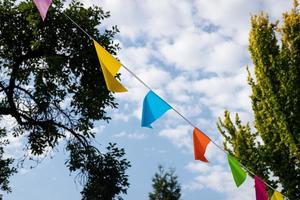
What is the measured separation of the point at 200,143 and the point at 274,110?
20.7 feet

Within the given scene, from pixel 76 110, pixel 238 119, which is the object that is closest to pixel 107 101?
pixel 76 110

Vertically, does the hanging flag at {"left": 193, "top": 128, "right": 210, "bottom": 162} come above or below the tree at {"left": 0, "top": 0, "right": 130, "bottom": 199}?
below

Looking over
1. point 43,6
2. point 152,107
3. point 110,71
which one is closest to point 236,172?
point 152,107

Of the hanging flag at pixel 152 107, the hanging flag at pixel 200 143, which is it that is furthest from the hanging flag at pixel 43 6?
the hanging flag at pixel 200 143

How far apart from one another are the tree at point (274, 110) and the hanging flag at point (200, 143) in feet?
19.4

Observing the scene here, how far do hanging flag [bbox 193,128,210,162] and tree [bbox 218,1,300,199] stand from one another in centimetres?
593

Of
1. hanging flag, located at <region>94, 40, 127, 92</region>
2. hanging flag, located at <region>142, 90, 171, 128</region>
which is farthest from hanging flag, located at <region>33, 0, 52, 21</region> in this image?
hanging flag, located at <region>142, 90, 171, 128</region>

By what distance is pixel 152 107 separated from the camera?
721 centimetres

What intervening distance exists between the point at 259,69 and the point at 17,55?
7.87 metres

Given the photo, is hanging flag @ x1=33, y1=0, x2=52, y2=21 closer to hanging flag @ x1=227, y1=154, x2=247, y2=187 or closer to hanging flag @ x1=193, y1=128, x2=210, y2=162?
hanging flag @ x1=193, y1=128, x2=210, y2=162

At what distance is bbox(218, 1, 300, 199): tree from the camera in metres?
13.1

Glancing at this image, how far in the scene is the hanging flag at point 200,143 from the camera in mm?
7692

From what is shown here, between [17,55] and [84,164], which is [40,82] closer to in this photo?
[17,55]

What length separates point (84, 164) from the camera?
15.0 metres
